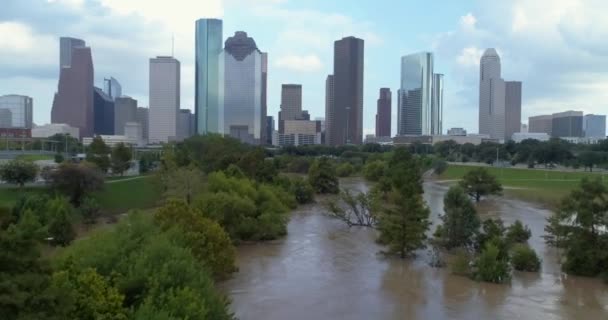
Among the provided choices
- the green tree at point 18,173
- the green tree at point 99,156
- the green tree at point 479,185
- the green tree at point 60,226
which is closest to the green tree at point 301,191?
the green tree at point 479,185

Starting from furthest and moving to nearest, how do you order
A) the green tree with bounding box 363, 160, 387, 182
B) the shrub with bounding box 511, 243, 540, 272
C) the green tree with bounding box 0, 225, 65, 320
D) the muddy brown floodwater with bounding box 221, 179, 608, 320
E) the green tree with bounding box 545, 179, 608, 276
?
the green tree with bounding box 363, 160, 387, 182 → the shrub with bounding box 511, 243, 540, 272 → the green tree with bounding box 545, 179, 608, 276 → the muddy brown floodwater with bounding box 221, 179, 608, 320 → the green tree with bounding box 0, 225, 65, 320

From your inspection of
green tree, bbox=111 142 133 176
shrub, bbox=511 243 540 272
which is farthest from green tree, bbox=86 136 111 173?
shrub, bbox=511 243 540 272

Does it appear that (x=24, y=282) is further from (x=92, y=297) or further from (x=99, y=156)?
(x=99, y=156)

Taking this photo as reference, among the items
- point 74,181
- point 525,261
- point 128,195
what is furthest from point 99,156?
point 525,261

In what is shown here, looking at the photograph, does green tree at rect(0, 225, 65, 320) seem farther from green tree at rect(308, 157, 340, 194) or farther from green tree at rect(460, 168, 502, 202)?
green tree at rect(308, 157, 340, 194)

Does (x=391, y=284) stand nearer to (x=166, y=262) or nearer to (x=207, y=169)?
(x=166, y=262)
